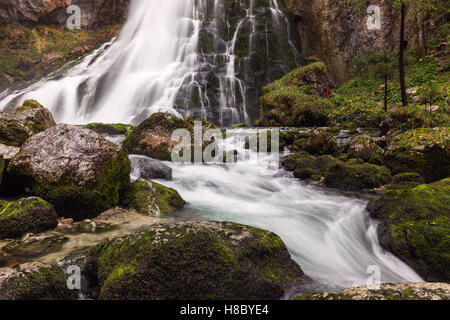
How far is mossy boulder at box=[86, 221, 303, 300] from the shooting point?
2252 millimetres

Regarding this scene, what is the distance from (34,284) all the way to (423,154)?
8.61m

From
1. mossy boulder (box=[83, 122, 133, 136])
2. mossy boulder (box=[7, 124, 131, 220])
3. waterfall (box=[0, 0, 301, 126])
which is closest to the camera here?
mossy boulder (box=[7, 124, 131, 220])

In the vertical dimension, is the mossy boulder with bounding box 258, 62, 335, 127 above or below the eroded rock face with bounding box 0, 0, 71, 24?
below

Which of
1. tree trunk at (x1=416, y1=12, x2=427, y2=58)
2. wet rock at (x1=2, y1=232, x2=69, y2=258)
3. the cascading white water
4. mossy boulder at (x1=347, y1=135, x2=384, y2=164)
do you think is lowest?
the cascading white water

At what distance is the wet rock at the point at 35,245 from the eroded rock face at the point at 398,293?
313cm

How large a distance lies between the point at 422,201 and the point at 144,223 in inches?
177

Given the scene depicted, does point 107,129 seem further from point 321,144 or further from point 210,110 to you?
point 321,144

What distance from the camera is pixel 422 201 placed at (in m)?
4.11

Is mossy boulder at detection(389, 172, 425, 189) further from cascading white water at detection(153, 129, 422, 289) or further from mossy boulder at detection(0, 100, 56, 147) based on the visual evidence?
mossy boulder at detection(0, 100, 56, 147)

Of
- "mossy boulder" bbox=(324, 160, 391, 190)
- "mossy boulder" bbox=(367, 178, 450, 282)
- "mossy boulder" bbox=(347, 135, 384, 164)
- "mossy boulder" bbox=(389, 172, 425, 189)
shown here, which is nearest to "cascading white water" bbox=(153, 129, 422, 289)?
"mossy boulder" bbox=(367, 178, 450, 282)

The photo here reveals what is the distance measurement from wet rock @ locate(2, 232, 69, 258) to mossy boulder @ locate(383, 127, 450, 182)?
831 cm

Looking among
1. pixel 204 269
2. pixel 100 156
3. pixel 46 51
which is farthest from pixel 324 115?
pixel 46 51

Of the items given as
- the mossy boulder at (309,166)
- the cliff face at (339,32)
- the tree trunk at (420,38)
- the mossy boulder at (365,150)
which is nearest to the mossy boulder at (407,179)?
the mossy boulder at (365,150)
